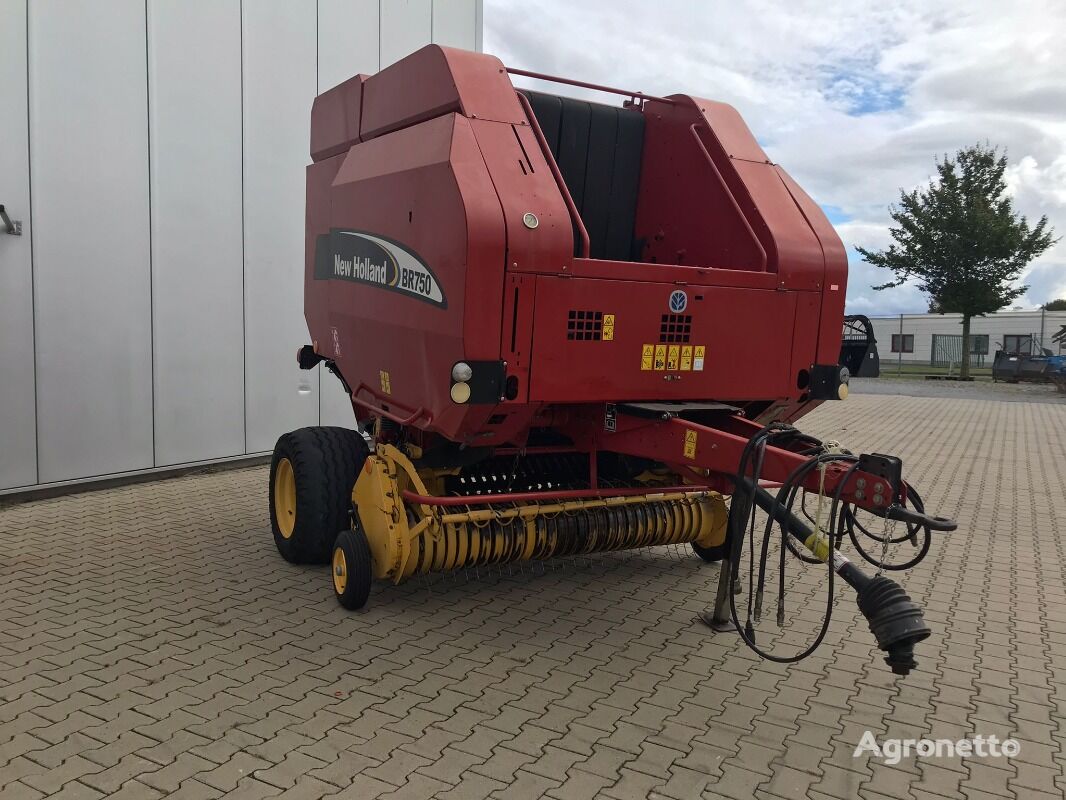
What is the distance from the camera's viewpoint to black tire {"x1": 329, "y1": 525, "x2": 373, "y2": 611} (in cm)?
418

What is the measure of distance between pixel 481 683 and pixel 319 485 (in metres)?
1.76

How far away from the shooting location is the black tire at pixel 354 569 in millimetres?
4180

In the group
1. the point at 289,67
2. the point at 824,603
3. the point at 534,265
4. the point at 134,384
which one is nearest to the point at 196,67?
the point at 289,67

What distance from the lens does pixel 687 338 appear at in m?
3.91

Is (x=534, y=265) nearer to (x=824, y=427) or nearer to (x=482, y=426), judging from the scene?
(x=482, y=426)

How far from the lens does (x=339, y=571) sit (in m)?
4.35

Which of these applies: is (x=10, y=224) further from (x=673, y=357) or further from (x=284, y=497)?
(x=673, y=357)

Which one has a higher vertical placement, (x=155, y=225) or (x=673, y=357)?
(x=155, y=225)

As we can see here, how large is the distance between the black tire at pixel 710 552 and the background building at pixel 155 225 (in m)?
3.20

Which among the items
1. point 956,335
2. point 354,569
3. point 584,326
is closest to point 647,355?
point 584,326

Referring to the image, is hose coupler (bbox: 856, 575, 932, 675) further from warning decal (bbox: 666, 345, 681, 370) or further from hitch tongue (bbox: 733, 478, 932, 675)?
warning decal (bbox: 666, 345, 681, 370)

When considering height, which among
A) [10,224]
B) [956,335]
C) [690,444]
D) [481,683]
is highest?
[10,224]

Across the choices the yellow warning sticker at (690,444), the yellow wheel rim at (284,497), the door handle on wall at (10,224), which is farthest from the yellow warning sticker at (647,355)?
the door handle on wall at (10,224)

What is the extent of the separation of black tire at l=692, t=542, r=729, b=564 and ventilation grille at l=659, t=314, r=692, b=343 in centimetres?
177
